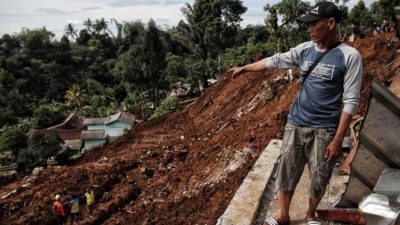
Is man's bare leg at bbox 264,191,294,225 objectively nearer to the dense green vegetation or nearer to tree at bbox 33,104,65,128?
the dense green vegetation

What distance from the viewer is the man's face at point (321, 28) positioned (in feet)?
8.11

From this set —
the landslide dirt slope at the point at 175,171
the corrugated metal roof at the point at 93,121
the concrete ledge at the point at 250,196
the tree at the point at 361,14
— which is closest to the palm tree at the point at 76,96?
the corrugated metal roof at the point at 93,121

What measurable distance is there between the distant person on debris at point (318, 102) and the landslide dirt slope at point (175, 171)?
6.18 ft

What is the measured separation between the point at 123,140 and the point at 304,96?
48.8ft

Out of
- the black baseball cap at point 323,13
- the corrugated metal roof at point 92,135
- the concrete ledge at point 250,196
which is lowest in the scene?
the corrugated metal roof at point 92,135

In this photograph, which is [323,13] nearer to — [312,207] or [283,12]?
[312,207]

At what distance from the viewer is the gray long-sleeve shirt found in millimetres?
2465

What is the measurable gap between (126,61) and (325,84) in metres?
29.9

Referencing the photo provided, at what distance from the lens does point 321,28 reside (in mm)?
2492

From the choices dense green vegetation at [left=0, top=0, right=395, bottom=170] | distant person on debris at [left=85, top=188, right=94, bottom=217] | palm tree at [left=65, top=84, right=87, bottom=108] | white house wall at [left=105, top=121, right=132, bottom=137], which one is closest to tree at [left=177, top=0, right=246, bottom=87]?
dense green vegetation at [left=0, top=0, right=395, bottom=170]

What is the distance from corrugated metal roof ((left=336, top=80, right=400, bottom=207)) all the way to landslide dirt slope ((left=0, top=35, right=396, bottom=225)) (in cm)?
217

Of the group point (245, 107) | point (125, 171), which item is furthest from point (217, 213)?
point (245, 107)

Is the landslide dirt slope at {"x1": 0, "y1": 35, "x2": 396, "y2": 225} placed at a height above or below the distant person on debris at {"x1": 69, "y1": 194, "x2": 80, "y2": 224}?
above

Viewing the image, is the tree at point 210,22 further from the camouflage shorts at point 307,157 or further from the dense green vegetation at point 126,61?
the camouflage shorts at point 307,157
